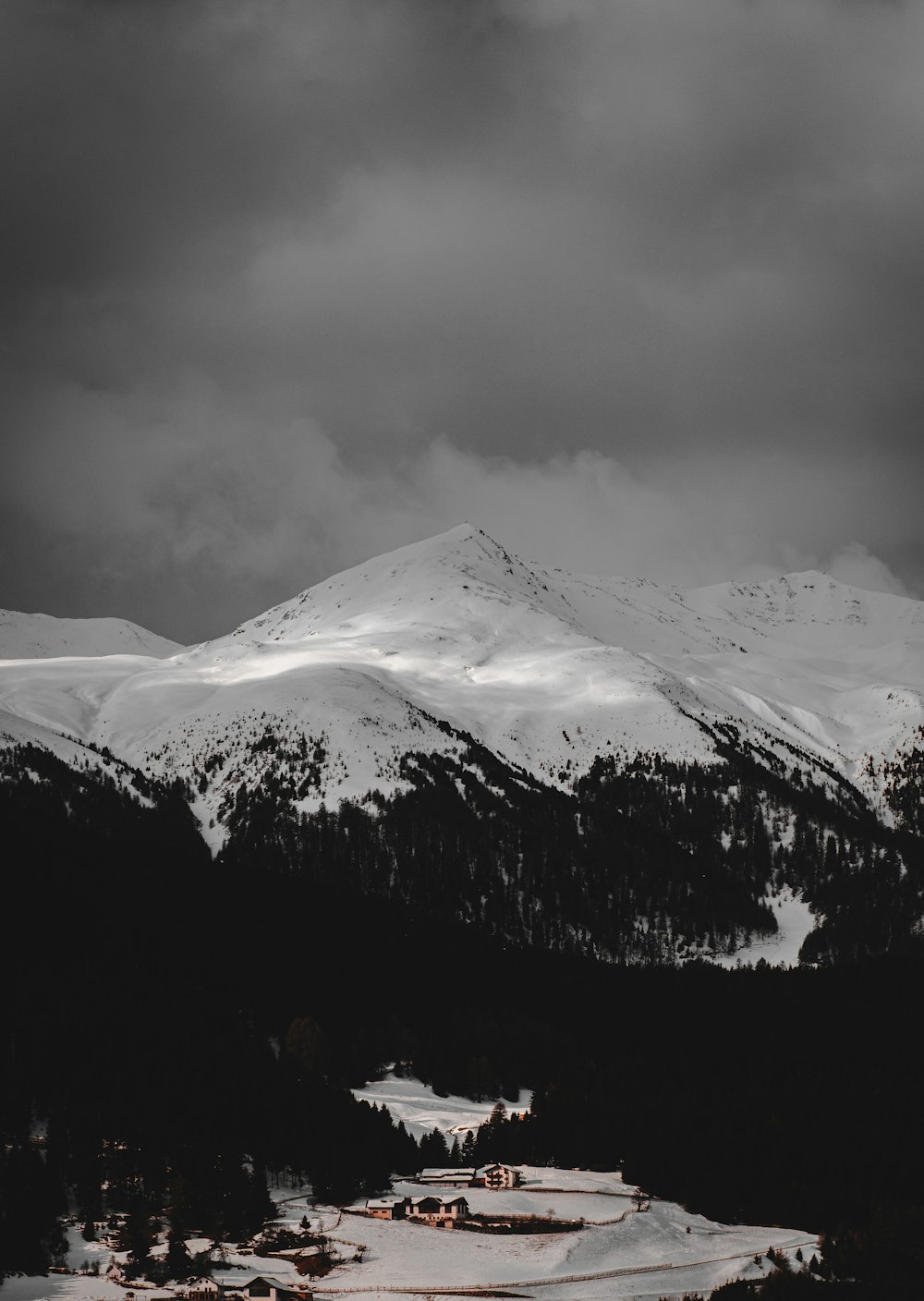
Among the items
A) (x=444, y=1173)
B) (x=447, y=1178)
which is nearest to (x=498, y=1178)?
(x=447, y=1178)

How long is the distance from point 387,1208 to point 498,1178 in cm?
1891

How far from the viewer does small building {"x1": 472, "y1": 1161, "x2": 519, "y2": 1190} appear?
163000mm

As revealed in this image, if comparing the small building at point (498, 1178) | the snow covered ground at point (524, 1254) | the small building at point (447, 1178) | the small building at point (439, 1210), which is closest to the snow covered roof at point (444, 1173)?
the small building at point (447, 1178)

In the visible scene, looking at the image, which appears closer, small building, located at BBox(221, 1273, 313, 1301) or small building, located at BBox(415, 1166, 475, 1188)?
small building, located at BBox(221, 1273, 313, 1301)

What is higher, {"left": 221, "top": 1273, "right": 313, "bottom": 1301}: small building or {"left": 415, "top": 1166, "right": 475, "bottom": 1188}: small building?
{"left": 221, "top": 1273, "right": 313, "bottom": 1301}: small building

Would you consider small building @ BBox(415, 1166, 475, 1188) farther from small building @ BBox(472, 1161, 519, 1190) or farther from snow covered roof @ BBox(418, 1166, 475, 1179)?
small building @ BBox(472, 1161, 519, 1190)

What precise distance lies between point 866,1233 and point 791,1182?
22.9m

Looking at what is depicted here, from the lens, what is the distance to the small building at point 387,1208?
148 metres

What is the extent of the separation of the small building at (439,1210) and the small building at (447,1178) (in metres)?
14.5

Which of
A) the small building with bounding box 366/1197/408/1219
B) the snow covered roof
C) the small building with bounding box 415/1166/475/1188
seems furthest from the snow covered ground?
the snow covered roof

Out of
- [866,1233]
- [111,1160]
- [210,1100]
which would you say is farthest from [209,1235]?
[866,1233]

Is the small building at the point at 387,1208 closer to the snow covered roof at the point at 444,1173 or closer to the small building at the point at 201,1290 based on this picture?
the snow covered roof at the point at 444,1173

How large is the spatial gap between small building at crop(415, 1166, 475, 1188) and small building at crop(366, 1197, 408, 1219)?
11500 mm

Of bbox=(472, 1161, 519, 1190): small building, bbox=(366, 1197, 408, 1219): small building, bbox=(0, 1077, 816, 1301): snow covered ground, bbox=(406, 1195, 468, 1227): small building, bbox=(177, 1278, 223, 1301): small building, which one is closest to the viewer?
bbox=(177, 1278, 223, 1301): small building
